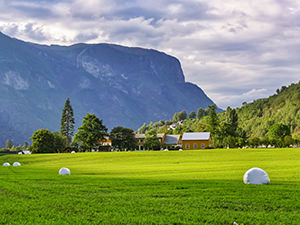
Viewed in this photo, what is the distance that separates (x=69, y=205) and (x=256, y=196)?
6923mm

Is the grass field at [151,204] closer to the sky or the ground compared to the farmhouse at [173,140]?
closer to the ground

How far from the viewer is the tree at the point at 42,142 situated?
87250 mm

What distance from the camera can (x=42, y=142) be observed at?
87.9 meters

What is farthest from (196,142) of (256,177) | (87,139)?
(256,177)

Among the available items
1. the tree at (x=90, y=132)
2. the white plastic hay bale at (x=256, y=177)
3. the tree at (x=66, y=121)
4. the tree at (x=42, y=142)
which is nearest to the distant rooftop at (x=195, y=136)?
the tree at (x=90, y=132)

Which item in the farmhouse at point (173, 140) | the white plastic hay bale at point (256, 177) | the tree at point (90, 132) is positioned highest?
the tree at point (90, 132)

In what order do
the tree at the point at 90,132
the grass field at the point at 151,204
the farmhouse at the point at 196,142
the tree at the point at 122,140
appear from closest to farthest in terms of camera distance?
the grass field at the point at 151,204 → the tree at the point at 90,132 → the tree at the point at 122,140 → the farmhouse at the point at 196,142

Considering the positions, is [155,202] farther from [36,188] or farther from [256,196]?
[36,188]

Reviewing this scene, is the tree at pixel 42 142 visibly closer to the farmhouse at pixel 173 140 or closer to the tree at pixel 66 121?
the tree at pixel 66 121

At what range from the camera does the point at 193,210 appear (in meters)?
11.8

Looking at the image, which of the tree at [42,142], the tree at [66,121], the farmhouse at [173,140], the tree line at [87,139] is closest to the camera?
the tree at [42,142]

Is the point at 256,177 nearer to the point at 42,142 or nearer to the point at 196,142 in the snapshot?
the point at 42,142

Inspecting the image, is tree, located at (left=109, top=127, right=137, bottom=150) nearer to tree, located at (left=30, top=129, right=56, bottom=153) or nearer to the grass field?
tree, located at (left=30, top=129, right=56, bottom=153)

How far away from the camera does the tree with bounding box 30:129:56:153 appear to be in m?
87.2
